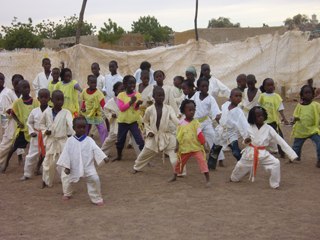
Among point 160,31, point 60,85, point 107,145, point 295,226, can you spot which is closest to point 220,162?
point 107,145

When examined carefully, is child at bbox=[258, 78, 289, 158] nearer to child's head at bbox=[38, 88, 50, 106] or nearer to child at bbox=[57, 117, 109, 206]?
child at bbox=[57, 117, 109, 206]

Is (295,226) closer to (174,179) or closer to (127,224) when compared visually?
(127,224)

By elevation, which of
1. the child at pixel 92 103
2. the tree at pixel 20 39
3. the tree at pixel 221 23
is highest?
the tree at pixel 221 23

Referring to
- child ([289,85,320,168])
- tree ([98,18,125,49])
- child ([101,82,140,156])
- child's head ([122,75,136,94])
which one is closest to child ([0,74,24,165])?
child ([101,82,140,156])

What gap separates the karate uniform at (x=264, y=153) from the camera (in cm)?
506

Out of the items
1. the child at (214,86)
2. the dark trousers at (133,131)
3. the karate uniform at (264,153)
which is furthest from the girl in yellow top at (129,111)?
the karate uniform at (264,153)

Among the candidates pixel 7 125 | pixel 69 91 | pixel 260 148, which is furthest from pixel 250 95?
pixel 7 125

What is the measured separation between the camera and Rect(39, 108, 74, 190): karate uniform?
539 centimetres

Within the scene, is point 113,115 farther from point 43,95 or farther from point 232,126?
point 232,126

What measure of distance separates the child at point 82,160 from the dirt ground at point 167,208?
0.24 metres

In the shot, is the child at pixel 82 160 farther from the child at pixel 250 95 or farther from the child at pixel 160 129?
the child at pixel 250 95

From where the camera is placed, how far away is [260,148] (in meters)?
5.19

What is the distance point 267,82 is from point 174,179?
2.65 m

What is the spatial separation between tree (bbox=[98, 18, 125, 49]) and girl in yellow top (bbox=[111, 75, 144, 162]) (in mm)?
29277
